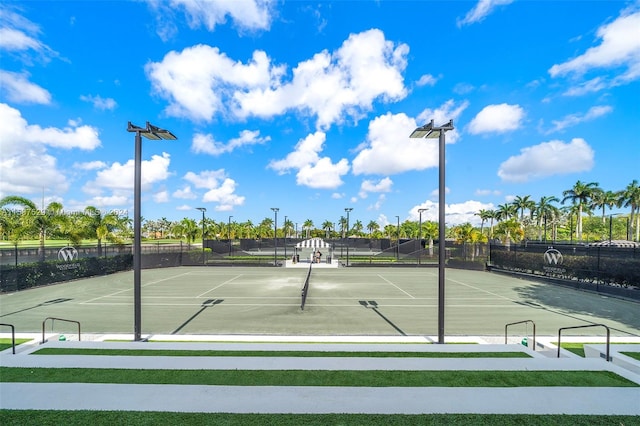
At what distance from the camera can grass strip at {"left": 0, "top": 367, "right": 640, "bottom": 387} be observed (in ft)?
18.2

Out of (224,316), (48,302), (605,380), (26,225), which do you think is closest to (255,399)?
(605,380)

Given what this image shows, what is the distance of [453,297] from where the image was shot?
1995cm

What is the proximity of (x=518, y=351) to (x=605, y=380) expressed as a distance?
2.22 metres

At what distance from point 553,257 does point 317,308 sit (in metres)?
22.8

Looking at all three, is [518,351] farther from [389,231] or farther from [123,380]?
[389,231]

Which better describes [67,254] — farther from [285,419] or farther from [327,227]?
[327,227]

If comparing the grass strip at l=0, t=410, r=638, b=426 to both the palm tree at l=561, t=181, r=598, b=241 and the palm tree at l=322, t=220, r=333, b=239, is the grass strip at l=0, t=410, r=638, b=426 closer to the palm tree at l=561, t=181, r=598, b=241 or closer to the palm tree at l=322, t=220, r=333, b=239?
the palm tree at l=561, t=181, r=598, b=241

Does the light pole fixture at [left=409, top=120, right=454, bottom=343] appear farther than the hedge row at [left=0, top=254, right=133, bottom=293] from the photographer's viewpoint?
No

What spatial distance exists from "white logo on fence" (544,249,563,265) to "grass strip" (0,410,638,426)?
1043 inches

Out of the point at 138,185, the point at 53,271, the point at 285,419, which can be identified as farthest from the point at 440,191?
the point at 53,271

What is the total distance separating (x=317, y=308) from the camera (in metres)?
16.6

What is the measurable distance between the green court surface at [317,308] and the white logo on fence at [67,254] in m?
2.77

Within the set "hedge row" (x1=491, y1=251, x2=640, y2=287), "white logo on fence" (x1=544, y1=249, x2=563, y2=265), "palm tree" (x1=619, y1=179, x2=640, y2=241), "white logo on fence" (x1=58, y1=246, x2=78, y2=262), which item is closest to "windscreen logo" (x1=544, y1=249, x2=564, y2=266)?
"white logo on fence" (x1=544, y1=249, x2=563, y2=265)

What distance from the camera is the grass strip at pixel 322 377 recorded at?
5555mm
